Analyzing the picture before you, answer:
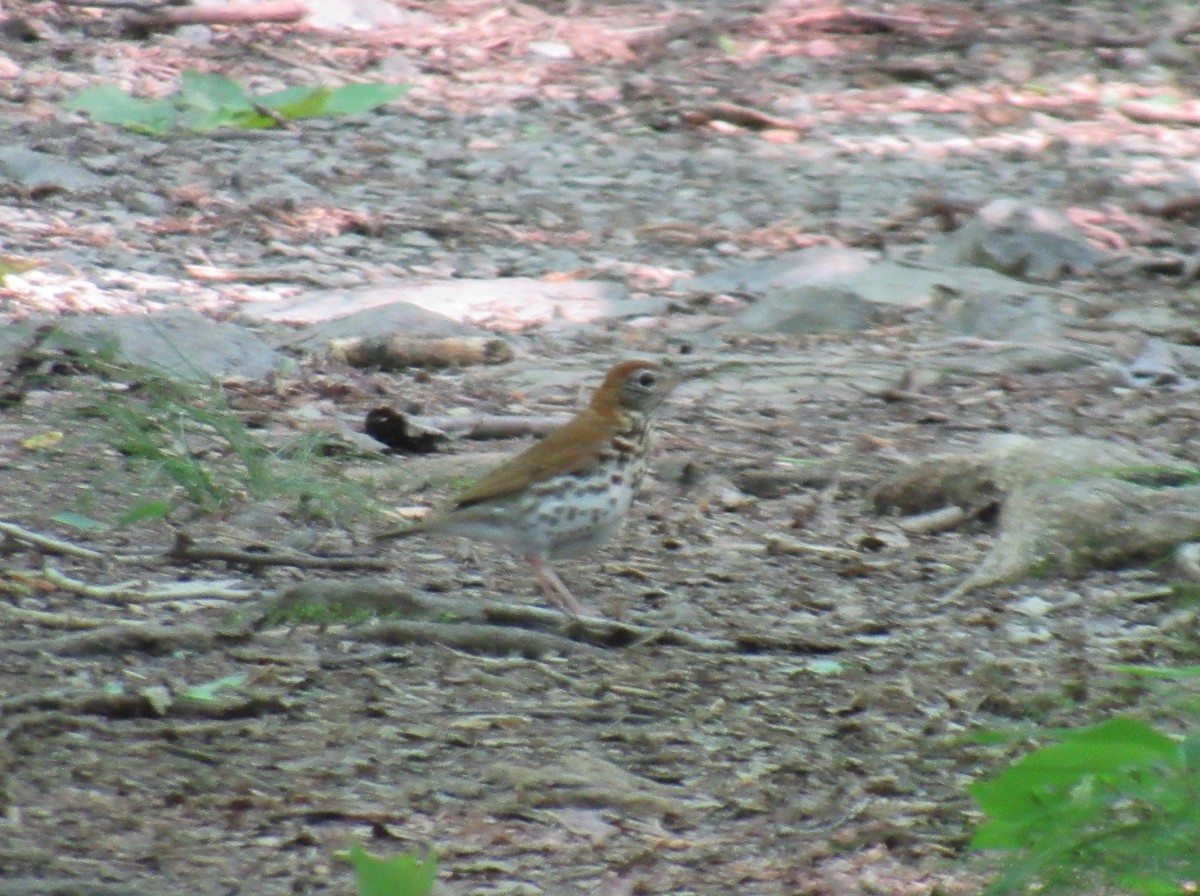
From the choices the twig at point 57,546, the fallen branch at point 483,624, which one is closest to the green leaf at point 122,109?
the twig at point 57,546

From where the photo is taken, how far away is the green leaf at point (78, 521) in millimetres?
4949

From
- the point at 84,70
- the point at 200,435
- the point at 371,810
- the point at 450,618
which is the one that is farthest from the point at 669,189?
the point at 371,810

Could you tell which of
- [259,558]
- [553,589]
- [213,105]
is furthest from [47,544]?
[213,105]

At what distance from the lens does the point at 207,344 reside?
663cm

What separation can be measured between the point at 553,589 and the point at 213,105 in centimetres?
587

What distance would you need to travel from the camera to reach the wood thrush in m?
4.77

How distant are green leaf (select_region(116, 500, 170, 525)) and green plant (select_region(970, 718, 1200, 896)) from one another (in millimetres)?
3056

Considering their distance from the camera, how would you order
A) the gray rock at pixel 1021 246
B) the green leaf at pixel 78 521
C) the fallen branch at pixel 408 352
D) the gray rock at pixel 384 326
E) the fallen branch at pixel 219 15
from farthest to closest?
the fallen branch at pixel 219 15
the gray rock at pixel 1021 246
the gray rock at pixel 384 326
the fallen branch at pixel 408 352
the green leaf at pixel 78 521

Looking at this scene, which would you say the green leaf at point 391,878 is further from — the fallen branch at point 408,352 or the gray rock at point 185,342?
the fallen branch at point 408,352

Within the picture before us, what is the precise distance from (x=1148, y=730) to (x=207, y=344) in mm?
4846

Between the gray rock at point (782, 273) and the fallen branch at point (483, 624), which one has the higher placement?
the fallen branch at point (483, 624)

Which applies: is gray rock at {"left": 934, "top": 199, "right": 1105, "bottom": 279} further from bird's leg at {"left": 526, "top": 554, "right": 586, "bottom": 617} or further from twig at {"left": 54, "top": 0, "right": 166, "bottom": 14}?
twig at {"left": 54, "top": 0, "right": 166, "bottom": 14}

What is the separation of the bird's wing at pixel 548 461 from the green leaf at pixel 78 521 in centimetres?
96

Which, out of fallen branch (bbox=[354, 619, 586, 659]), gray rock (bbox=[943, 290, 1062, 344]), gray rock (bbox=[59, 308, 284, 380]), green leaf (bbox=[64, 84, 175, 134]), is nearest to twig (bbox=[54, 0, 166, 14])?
green leaf (bbox=[64, 84, 175, 134])
